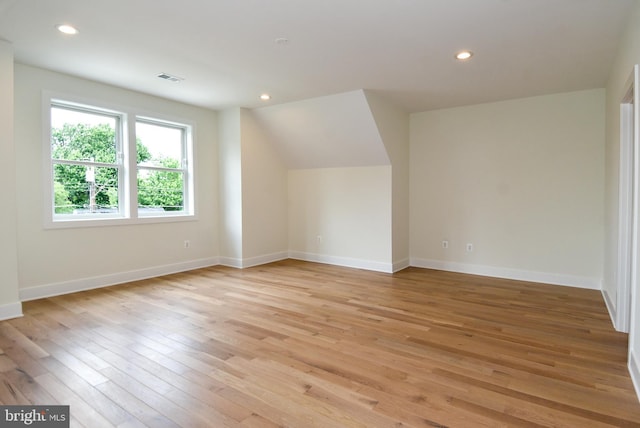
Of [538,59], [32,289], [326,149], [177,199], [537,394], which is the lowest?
[537,394]

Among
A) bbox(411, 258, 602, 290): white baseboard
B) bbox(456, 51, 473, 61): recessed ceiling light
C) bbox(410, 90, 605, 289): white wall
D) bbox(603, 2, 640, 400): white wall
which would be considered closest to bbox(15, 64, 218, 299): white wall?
bbox(410, 90, 605, 289): white wall

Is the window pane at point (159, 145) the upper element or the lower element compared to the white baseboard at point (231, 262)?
upper

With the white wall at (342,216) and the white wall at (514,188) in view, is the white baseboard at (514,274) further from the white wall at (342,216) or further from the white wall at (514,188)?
the white wall at (342,216)

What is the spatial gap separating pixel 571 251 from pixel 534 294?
3.08 feet

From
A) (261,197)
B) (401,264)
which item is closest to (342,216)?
(401,264)

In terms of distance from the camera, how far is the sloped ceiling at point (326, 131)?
15.6ft

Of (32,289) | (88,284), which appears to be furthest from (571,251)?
(32,289)

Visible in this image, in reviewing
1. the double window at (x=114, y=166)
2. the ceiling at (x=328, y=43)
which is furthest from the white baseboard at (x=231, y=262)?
the ceiling at (x=328, y=43)

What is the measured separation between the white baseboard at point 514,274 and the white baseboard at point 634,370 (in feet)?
8.21

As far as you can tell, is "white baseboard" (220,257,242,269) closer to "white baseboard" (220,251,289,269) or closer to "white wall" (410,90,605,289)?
"white baseboard" (220,251,289,269)

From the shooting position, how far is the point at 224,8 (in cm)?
249

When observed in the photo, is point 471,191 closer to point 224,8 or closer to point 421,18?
point 421,18

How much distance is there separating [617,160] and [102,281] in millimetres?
5812

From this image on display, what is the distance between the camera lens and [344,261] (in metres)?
5.79
